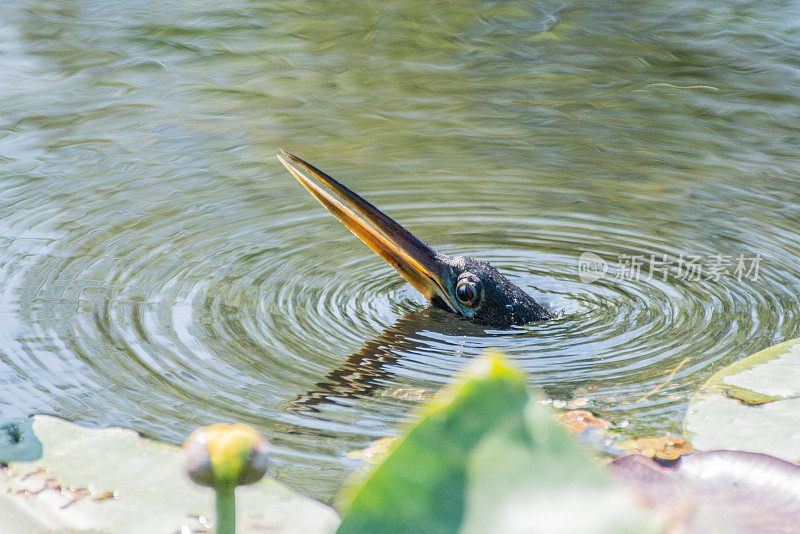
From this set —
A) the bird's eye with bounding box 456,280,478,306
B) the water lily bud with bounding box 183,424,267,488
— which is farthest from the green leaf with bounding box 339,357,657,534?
the bird's eye with bounding box 456,280,478,306

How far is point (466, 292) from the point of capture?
397cm

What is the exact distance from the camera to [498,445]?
3.60 feet

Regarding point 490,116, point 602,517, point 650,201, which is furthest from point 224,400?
point 490,116

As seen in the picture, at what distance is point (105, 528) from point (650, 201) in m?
3.97

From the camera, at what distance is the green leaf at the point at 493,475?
104 cm

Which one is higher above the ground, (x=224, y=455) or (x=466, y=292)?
(x=224, y=455)

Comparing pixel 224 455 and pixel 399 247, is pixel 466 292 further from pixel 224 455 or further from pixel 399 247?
pixel 224 455

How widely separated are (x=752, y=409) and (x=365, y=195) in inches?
116

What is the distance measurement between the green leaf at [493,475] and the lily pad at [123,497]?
0.72m

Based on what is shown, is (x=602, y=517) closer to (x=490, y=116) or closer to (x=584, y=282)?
(x=584, y=282)

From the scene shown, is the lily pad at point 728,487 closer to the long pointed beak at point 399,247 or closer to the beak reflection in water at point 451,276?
the beak reflection in water at point 451,276

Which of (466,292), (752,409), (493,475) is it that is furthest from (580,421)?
(493,475)

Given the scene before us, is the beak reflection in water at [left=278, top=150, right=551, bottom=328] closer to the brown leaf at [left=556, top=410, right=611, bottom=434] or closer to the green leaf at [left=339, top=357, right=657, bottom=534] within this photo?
the brown leaf at [left=556, top=410, right=611, bottom=434]

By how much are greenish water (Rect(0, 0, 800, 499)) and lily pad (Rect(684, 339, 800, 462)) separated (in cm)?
27
